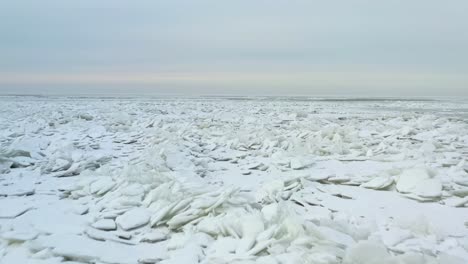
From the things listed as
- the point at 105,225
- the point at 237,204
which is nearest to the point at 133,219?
the point at 105,225

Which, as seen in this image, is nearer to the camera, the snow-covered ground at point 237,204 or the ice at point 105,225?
the snow-covered ground at point 237,204

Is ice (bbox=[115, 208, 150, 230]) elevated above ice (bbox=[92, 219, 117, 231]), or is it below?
above

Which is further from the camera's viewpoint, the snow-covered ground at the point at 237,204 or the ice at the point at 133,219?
the ice at the point at 133,219

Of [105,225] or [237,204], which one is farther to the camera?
[237,204]

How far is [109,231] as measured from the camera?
2906 mm

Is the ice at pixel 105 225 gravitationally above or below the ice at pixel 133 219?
below

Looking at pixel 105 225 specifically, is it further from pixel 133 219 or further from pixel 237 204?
pixel 237 204

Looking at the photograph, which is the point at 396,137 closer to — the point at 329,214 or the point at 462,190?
the point at 462,190

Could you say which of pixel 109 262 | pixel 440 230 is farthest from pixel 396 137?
pixel 109 262

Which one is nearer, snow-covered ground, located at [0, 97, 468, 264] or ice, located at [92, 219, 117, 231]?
snow-covered ground, located at [0, 97, 468, 264]

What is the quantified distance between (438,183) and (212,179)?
228 cm

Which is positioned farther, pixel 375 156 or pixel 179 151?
pixel 179 151

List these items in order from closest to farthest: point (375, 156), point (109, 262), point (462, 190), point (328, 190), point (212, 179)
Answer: point (109, 262) < point (462, 190) < point (328, 190) < point (212, 179) < point (375, 156)

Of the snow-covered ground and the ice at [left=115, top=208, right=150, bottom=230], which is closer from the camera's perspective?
the snow-covered ground
